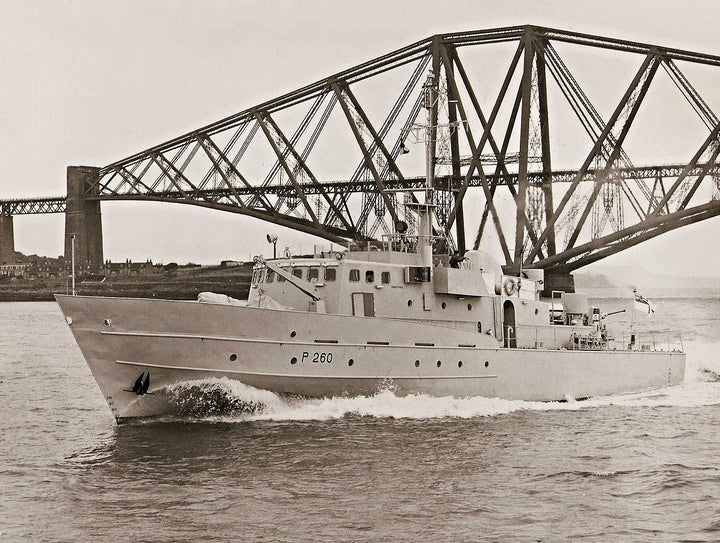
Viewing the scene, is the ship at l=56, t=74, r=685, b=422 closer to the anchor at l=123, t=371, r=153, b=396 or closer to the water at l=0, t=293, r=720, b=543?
the anchor at l=123, t=371, r=153, b=396

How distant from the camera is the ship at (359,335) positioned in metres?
18.7

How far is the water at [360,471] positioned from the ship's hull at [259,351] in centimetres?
39

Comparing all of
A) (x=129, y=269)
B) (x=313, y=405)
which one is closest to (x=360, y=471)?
(x=313, y=405)

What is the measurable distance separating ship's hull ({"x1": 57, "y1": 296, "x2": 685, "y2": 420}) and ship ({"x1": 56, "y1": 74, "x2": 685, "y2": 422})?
0.03 m

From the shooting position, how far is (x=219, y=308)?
18688 mm

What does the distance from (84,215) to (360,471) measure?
255ft

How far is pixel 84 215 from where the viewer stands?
288ft

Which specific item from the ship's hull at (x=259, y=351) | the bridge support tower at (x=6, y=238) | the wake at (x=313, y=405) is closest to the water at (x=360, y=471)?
the wake at (x=313, y=405)

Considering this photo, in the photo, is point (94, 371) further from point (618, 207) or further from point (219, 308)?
point (618, 207)

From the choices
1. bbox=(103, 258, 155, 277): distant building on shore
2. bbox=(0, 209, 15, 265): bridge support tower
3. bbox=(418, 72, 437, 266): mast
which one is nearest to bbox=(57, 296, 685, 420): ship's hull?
bbox=(418, 72, 437, 266): mast

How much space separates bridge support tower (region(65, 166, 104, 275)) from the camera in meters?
87.4

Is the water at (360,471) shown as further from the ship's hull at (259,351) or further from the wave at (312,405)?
the ship's hull at (259,351)

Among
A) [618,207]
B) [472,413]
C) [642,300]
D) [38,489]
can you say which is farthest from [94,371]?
[618,207]

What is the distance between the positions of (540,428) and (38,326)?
148 feet
